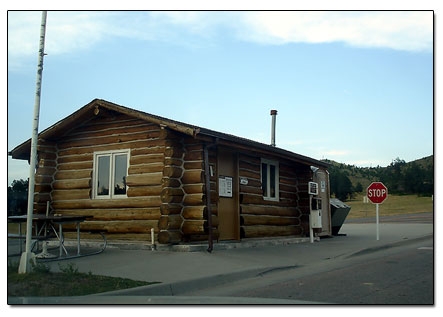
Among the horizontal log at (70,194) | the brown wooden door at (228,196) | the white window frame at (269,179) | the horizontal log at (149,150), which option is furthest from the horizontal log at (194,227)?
the white window frame at (269,179)

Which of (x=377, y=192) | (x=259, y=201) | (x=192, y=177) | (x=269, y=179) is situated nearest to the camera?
(x=192, y=177)

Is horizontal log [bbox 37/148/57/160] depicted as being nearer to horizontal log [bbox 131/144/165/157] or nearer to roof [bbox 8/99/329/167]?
roof [bbox 8/99/329/167]

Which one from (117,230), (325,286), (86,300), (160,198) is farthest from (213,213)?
(86,300)

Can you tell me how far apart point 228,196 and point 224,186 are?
35cm

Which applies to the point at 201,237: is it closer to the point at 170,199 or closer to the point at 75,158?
the point at 170,199

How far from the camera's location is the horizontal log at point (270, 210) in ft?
48.4

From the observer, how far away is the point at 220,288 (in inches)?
345

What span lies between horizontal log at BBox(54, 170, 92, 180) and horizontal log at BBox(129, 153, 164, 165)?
157cm

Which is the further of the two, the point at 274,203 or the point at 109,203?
the point at 274,203

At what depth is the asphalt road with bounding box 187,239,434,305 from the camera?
7.35m

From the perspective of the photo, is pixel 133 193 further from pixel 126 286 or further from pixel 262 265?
pixel 126 286

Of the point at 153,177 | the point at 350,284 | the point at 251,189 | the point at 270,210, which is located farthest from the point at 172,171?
the point at 350,284

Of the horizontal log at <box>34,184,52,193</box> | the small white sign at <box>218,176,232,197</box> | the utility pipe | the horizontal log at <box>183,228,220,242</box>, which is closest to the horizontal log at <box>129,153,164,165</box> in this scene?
the utility pipe

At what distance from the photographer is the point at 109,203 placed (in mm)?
13633
